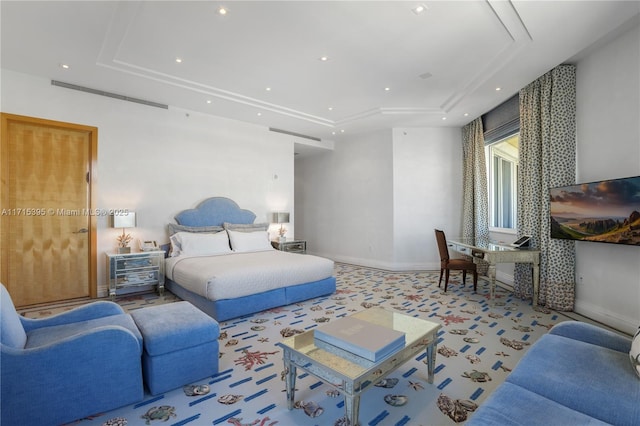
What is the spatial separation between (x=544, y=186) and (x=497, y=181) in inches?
81.4

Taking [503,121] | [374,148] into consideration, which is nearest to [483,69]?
[503,121]

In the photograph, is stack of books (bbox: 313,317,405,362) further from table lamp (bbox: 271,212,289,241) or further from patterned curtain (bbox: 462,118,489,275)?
patterned curtain (bbox: 462,118,489,275)

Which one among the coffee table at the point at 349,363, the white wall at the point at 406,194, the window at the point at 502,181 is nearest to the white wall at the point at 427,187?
the white wall at the point at 406,194

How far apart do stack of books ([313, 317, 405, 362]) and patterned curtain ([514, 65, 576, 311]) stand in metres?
3.19

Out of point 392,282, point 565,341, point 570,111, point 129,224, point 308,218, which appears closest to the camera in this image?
point 565,341

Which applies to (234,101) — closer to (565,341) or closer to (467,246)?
(467,246)

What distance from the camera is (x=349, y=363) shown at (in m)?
1.70

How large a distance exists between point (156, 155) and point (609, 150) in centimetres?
624

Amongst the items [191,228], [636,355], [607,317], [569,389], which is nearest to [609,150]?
[607,317]

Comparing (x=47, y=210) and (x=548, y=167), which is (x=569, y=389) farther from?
(x=47, y=210)

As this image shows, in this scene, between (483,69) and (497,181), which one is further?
(497,181)

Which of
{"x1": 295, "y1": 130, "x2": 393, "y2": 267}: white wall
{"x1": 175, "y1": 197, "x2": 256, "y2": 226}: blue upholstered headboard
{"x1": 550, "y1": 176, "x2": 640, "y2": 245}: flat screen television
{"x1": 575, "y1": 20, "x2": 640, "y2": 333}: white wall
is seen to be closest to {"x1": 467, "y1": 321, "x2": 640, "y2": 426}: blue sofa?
{"x1": 550, "y1": 176, "x2": 640, "y2": 245}: flat screen television

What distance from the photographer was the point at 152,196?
4.96 meters

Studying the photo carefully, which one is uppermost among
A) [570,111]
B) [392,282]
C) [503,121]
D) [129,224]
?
[503,121]
